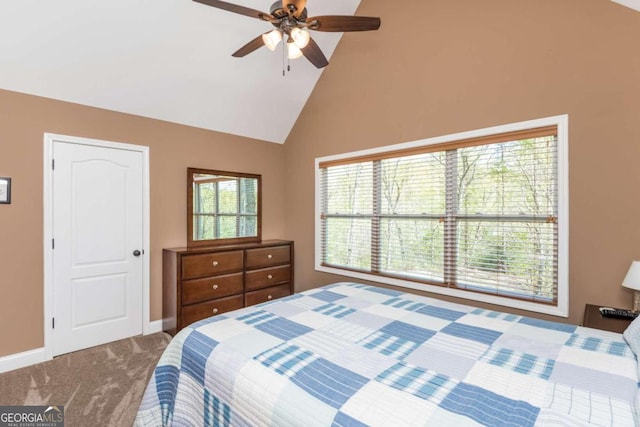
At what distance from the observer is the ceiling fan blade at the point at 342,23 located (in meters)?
2.07

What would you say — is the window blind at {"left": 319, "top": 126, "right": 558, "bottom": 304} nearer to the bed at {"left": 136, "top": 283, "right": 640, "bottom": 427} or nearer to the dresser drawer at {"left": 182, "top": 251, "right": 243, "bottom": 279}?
the bed at {"left": 136, "top": 283, "right": 640, "bottom": 427}

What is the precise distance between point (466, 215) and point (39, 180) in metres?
3.81

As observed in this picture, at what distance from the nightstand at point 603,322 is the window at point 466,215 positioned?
0.91ft

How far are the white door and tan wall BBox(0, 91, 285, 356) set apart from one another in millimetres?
129

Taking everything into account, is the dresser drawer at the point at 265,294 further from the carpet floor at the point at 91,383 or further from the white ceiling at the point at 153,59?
the white ceiling at the point at 153,59

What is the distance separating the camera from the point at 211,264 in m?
3.47

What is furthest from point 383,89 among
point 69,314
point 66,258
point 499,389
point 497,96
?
point 69,314

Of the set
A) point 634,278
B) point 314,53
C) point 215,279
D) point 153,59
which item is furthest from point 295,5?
point 215,279

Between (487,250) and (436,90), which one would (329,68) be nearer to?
(436,90)

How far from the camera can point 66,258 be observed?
296 cm

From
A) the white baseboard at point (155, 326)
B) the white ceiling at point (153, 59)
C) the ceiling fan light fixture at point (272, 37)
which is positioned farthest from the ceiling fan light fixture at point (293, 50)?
the white baseboard at point (155, 326)

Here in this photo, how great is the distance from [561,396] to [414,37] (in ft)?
10.2

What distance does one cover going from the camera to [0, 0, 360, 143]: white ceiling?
2453mm

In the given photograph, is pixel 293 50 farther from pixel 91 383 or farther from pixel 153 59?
pixel 91 383
